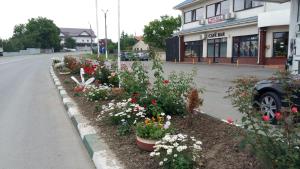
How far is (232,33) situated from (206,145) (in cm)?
2568

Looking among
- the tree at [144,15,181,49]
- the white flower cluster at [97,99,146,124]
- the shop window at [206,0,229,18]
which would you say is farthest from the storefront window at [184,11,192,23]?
the white flower cluster at [97,99,146,124]

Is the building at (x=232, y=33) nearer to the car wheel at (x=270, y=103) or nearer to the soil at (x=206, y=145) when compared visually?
the car wheel at (x=270, y=103)

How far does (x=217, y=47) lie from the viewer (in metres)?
31.7

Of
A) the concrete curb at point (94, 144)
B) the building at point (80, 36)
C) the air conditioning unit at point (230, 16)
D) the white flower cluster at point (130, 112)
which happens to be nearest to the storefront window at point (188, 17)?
the air conditioning unit at point (230, 16)

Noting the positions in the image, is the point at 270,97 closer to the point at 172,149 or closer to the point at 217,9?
the point at 172,149

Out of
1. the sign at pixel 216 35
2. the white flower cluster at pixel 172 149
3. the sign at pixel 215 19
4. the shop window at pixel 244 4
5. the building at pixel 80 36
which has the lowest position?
the white flower cluster at pixel 172 149

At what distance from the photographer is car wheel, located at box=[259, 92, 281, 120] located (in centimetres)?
655

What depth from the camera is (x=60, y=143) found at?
5.97m

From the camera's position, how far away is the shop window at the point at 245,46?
26.2m

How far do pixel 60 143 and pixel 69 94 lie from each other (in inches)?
228

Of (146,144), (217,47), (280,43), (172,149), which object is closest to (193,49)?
(217,47)

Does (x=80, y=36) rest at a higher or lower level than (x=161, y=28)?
higher

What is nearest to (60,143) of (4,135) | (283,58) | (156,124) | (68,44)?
(4,135)

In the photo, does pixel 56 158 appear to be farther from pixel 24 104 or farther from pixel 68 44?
pixel 68 44
